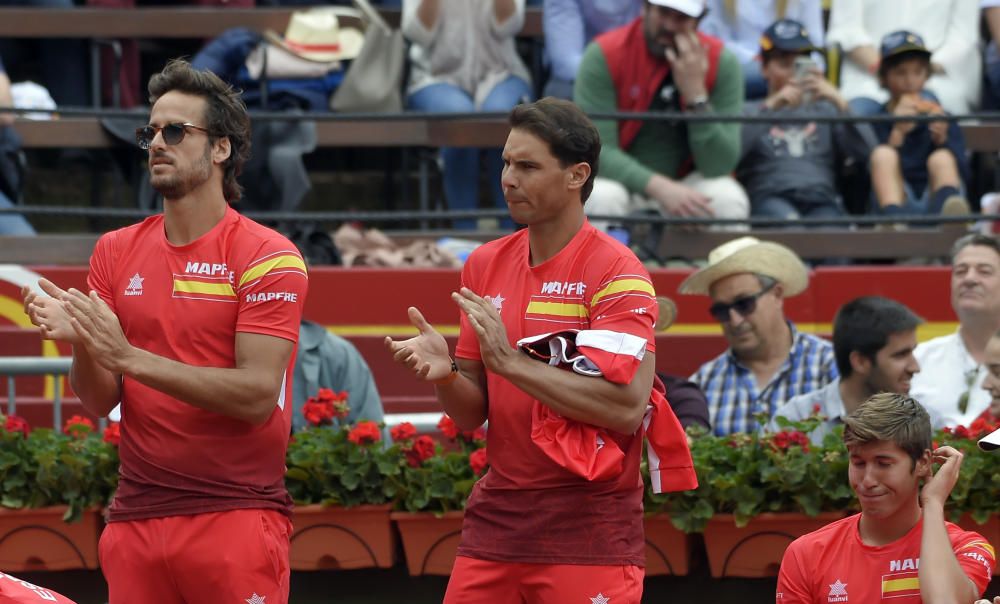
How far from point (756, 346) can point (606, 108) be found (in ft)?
7.08

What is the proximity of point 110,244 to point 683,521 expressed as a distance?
89.7 inches

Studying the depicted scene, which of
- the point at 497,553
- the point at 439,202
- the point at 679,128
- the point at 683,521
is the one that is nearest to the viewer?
the point at 497,553

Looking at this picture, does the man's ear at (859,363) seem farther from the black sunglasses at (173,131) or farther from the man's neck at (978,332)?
the black sunglasses at (173,131)

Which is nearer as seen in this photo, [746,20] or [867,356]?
[867,356]

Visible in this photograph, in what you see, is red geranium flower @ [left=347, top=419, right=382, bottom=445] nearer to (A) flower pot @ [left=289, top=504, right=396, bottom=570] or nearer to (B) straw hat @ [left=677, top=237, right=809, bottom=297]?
(A) flower pot @ [left=289, top=504, right=396, bottom=570]

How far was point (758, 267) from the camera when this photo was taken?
296 inches

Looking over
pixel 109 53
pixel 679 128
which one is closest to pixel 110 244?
pixel 679 128

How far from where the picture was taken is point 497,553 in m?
4.31

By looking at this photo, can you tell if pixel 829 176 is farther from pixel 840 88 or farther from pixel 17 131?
pixel 17 131

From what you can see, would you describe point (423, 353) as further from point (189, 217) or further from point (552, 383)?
point (189, 217)

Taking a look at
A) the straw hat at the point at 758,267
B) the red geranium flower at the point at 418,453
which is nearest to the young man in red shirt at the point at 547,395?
the red geranium flower at the point at 418,453

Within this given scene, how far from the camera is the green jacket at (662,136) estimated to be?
8.92 meters

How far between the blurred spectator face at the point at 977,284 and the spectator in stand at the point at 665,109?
1896 millimetres

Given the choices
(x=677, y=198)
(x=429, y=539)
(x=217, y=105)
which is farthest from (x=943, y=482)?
(x=677, y=198)
